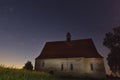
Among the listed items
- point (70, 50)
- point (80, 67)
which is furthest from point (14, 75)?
point (70, 50)

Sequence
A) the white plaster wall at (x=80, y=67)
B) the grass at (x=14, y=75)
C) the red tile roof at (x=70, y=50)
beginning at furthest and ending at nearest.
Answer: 1. the red tile roof at (x=70, y=50)
2. the white plaster wall at (x=80, y=67)
3. the grass at (x=14, y=75)

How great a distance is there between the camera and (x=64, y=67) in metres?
53.9

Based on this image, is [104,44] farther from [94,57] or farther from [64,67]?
[64,67]

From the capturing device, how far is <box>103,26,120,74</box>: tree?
55.3 m

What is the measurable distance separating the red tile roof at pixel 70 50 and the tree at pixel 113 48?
4177 millimetres

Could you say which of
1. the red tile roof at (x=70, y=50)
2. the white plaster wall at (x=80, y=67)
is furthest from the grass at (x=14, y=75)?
the red tile roof at (x=70, y=50)

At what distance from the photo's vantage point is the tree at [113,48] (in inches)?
2176

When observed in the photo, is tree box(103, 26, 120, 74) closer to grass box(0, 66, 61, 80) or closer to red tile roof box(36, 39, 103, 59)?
red tile roof box(36, 39, 103, 59)

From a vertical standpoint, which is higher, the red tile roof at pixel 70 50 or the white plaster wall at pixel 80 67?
the red tile roof at pixel 70 50

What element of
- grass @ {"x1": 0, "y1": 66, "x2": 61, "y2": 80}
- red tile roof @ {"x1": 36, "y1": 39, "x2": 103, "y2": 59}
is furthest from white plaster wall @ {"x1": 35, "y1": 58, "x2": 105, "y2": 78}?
grass @ {"x1": 0, "y1": 66, "x2": 61, "y2": 80}

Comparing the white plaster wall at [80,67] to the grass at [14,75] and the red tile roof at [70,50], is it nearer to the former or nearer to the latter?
the red tile roof at [70,50]

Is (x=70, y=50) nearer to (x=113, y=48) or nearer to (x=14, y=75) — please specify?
(x=113, y=48)


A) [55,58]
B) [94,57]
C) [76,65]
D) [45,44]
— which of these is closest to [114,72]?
[94,57]

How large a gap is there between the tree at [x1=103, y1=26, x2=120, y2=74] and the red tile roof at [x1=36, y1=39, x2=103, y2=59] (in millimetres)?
4177
